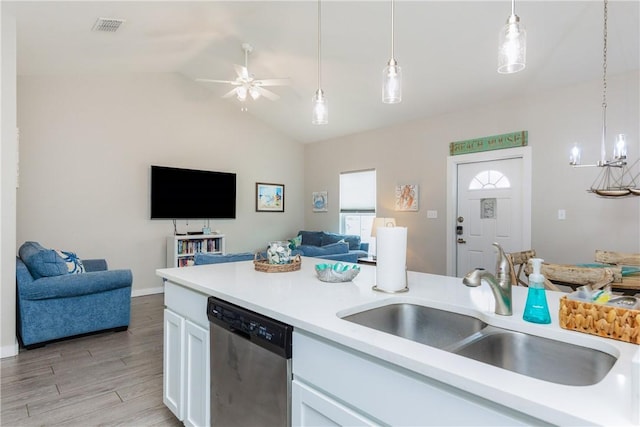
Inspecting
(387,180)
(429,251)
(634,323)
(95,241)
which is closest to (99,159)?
(95,241)

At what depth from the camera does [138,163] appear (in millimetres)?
5375

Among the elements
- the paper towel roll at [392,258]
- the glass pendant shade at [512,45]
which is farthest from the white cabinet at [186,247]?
the glass pendant shade at [512,45]

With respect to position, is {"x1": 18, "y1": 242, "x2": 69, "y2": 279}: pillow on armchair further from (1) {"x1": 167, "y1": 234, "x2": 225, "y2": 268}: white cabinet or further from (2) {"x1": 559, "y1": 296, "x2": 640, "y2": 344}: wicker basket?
(2) {"x1": 559, "y1": 296, "x2": 640, "y2": 344}: wicker basket

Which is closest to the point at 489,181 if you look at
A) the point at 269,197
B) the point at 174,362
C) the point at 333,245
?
the point at 333,245

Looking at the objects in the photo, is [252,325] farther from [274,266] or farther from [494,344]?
[494,344]

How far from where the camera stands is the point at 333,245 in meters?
5.06

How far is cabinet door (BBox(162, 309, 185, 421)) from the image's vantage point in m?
1.90

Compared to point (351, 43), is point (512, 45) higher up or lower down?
lower down

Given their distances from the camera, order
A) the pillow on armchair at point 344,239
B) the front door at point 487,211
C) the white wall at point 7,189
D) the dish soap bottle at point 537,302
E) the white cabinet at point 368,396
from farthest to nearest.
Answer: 1. the pillow on armchair at point 344,239
2. the front door at point 487,211
3. the white wall at point 7,189
4. the dish soap bottle at point 537,302
5. the white cabinet at point 368,396

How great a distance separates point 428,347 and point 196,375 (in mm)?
1309

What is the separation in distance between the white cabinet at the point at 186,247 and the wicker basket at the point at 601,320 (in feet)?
17.0

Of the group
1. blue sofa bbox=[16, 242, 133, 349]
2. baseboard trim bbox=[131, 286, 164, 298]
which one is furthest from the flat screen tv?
blue sofa bbox=[16, 242, 133, 349]

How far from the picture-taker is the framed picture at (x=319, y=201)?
23.1 feet

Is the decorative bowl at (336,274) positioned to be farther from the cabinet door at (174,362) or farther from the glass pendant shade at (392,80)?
the glass pendant shade at (392,80)
